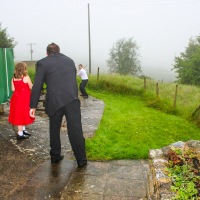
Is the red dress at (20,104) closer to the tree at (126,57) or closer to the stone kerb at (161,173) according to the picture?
the stone kerb at (161,173)

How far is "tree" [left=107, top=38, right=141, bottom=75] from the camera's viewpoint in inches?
2539

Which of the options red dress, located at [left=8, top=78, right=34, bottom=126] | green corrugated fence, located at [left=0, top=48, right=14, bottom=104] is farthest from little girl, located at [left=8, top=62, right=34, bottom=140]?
green corrugated fence, located at [left=0, top=48, right=14, bottom=104]

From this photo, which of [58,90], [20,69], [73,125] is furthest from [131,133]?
[58,90]

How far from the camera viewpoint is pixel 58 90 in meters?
4.58

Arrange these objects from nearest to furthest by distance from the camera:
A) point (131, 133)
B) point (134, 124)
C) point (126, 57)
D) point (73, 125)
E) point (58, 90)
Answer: point (58, 90) → point (73, 125) → point (131, 133) → point (134, 124) → point (126, 57)

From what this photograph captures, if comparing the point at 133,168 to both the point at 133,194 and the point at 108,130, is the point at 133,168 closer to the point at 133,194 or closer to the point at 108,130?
the point at 133,194

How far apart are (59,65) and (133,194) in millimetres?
2331

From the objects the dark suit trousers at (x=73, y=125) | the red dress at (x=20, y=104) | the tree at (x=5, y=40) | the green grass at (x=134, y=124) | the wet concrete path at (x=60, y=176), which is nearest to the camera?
the wet concrete path at (x=60, y=176)

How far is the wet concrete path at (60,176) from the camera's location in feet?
13.3

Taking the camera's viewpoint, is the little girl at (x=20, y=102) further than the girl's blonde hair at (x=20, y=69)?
Yes

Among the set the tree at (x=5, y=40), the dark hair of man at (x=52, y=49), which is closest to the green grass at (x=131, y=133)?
the dark hair of man at (x=52, y=49)

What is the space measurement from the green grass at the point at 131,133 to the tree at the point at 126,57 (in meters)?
52.7

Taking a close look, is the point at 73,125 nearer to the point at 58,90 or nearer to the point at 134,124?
the point at 58,90

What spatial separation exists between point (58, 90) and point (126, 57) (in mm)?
60943
